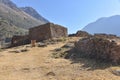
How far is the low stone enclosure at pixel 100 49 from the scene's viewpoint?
20609mm

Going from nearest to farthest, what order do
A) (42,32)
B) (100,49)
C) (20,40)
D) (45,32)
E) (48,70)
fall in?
1. (48,70)
2. (100,49)
3. (45,32)
4. (42,32)
5. (20,40)

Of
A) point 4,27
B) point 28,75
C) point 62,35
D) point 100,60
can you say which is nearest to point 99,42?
point 100,60

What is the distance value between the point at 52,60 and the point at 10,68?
380 cm

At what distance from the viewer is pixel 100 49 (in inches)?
877

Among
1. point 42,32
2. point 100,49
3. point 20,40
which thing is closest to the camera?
point 100,49

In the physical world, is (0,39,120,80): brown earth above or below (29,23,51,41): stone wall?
below

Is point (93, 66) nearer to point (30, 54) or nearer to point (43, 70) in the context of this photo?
point (43, 70)

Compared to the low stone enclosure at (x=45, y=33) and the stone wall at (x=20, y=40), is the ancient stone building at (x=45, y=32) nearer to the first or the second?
the low stone enclosure at (x=45, y=33)

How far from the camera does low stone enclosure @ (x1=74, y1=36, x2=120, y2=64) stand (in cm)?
2061

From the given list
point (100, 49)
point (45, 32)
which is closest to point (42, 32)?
point (45, 32)

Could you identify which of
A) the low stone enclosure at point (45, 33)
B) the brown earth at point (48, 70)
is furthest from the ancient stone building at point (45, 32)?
the brown earth at point (48, 70)

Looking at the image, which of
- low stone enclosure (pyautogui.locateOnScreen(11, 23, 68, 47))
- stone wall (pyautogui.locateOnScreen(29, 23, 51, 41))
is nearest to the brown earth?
stone wall (pyautogui.locateOnScreen(29, 23, 51, 41))

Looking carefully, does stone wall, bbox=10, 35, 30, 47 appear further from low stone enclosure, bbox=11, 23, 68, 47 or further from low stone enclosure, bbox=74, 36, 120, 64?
low stone enclosure, bbox=74, 36, 120, 64

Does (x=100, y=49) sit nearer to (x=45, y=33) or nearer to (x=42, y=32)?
(x=45, y=33)
